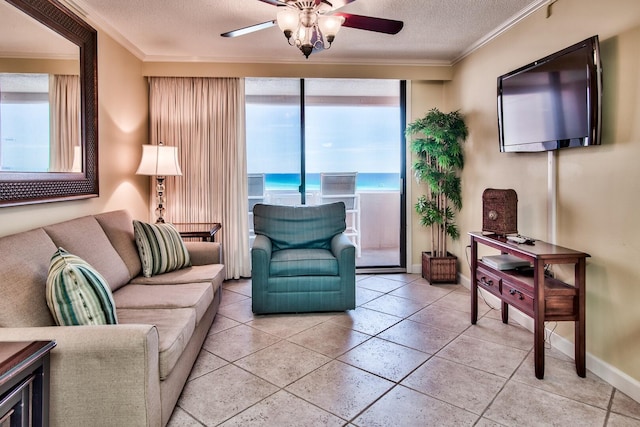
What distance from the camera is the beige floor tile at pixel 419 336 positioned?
2.66 metres

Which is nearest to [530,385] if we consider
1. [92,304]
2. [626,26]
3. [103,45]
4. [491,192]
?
[491,192]

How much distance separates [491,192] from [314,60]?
2417 mm

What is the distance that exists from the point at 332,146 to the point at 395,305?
217 cm

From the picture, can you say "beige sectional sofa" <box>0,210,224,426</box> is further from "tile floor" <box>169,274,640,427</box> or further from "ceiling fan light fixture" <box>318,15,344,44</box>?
"ceiling fan light fixture" <box>318,15,344,44</box>

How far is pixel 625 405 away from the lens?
6.45 ft

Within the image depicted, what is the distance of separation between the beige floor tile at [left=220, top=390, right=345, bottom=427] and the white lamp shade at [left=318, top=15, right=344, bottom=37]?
2078mm

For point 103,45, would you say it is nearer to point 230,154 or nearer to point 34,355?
point 230,154

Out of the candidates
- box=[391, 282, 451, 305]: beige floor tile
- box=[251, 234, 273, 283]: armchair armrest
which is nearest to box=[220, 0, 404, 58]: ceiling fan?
box=[251, 234, 273, 283]: armchair armrest

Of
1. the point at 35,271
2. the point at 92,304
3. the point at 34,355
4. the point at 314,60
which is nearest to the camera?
the point at 34,355

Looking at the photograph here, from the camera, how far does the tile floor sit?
6.16 feet

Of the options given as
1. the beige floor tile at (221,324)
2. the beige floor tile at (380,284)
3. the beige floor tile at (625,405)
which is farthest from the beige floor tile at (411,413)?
the beige floor tile at (380,284)

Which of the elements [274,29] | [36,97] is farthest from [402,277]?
[36,97]

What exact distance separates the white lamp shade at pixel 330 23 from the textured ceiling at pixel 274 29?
0.75 metres

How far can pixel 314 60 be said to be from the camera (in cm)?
415
